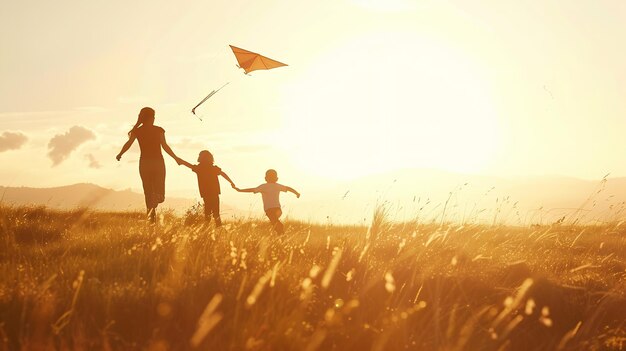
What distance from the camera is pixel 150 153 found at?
36.9ft

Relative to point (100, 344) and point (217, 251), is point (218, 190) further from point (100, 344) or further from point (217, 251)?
point (100, 344)

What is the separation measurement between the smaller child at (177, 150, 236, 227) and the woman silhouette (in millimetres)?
1219

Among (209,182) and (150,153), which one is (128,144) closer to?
(150,153)

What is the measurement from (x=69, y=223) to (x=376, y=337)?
701cm

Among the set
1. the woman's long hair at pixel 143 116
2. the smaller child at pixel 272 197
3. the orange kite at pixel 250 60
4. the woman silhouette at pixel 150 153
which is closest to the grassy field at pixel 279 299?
→ the woman silhouette at pixel 150 153

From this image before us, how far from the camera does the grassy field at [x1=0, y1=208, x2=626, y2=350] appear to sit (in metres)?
4.36

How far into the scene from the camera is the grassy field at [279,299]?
436cm

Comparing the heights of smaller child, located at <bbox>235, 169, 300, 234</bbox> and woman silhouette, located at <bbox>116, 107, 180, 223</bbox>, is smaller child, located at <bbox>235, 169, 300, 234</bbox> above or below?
below

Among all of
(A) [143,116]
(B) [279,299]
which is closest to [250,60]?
(A) [143,116]

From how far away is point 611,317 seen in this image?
6.49 metres

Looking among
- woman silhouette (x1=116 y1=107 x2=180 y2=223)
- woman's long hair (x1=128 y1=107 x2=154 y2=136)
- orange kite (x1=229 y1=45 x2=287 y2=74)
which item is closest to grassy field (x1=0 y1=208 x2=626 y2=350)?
woman silhouette (x1=116 y1=107 x2=180 y2=223)

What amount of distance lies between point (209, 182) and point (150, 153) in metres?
1.70

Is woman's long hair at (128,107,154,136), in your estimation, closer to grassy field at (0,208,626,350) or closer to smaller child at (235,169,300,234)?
smaller child at (235,169,300,234)

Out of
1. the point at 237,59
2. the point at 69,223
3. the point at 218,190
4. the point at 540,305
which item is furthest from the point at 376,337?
the point at 237,59
